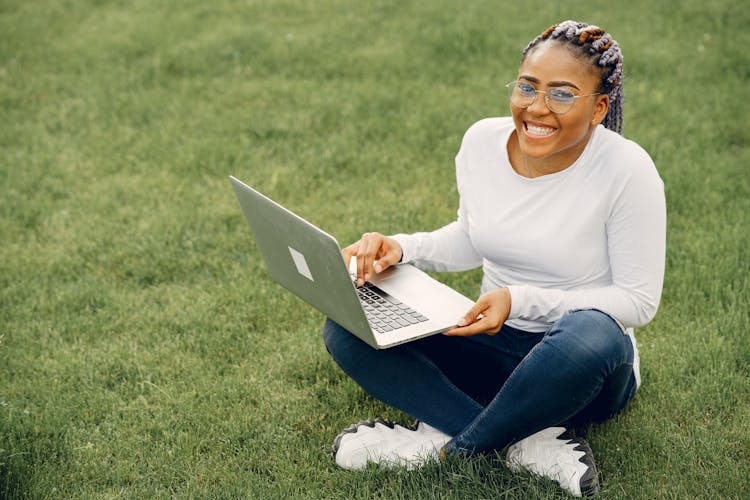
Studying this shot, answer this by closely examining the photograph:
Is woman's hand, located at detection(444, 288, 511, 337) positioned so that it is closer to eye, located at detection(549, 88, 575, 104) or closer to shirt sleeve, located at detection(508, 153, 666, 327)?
shirt sleeve, located at detection(508, 153, 666, 327)

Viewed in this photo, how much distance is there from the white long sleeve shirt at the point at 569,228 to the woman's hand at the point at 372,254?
0.07m

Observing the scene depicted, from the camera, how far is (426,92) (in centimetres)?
600

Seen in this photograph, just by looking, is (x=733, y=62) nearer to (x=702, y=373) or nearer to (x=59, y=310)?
(x=702, y=373)

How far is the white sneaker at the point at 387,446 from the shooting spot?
9.89 feet

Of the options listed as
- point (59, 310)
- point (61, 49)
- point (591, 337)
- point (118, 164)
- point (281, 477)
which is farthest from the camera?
point (61, 49)

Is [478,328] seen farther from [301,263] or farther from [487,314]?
[301,263]

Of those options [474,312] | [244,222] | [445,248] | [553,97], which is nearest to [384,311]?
[474,312]

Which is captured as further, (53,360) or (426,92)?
(426,92)

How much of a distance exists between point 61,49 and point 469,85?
3.17 m

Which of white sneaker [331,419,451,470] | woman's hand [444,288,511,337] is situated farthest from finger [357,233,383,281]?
white sneaker [331,419,451,470]

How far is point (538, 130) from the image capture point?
2842 mm

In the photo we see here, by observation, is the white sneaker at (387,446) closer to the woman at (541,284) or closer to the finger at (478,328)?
the woman at (541,284)

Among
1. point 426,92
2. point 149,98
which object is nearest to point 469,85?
point 426,92

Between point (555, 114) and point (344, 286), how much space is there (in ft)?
2.76
